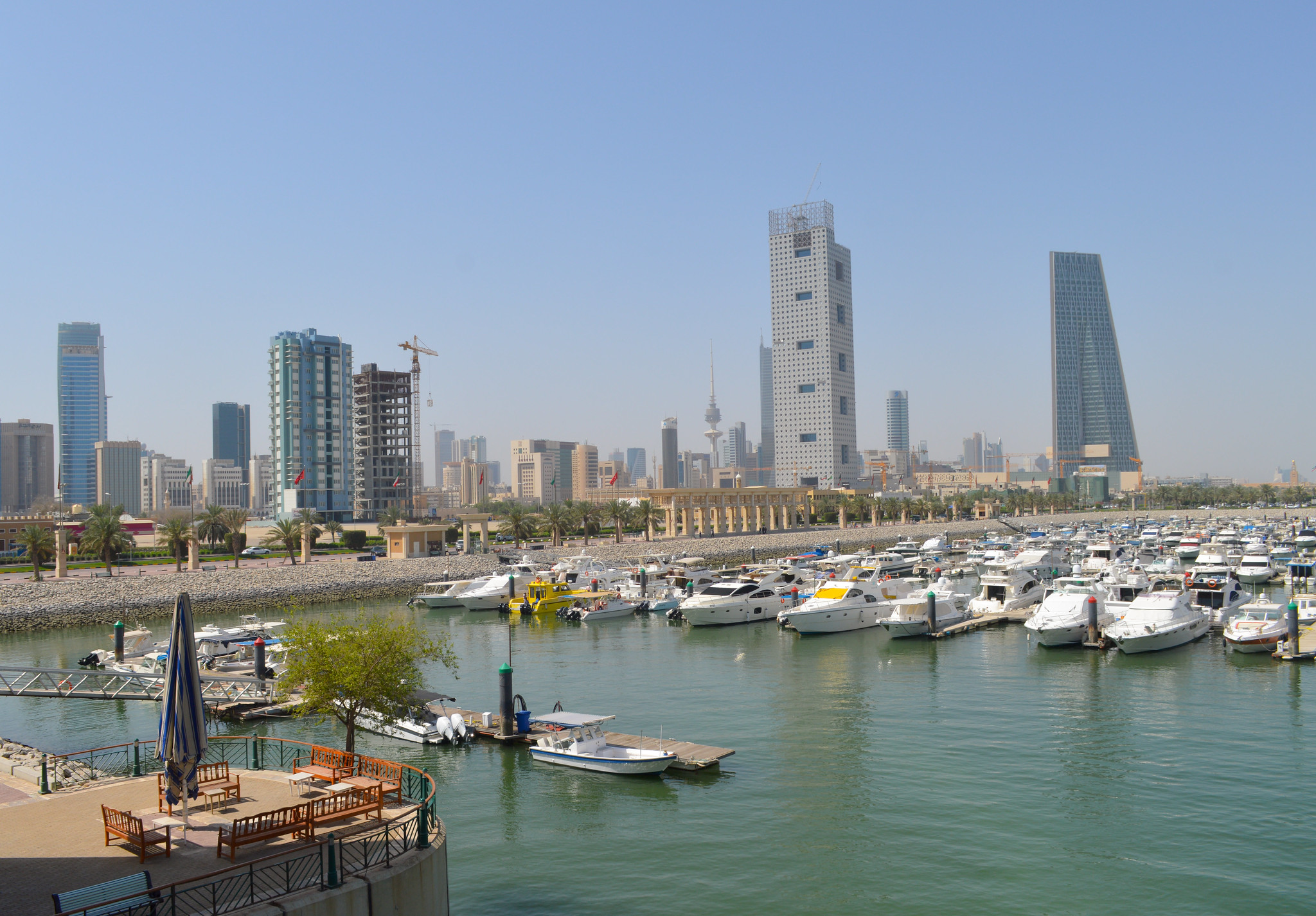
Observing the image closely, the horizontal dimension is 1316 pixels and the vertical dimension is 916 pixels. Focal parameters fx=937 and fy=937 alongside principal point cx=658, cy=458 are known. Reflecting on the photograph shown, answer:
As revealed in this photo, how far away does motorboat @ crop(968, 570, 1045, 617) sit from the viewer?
193 feet

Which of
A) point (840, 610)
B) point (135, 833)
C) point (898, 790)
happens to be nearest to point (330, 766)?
point (135, 833)

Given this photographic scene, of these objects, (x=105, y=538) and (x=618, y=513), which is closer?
(x=105, y=538)

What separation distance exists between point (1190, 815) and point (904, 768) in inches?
285

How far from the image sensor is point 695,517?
478 feet

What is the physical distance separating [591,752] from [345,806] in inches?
473

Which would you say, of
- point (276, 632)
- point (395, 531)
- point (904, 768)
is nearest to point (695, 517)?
point (395, 531)

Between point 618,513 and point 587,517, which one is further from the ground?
point 618,513

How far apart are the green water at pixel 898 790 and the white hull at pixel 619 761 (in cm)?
32

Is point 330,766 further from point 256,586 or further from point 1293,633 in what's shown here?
point 256,586

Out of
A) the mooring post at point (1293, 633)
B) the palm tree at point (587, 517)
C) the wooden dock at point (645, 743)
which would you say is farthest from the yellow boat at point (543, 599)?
the palm tree at point (587, 517)

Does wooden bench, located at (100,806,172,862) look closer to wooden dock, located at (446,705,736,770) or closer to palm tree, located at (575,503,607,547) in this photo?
wooden dock, located at (446,705,736,770)

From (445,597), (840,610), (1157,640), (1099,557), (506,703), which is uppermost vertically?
(1099,557)

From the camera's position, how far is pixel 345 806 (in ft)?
54.2

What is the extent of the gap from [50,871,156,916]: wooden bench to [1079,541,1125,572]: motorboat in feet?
235
